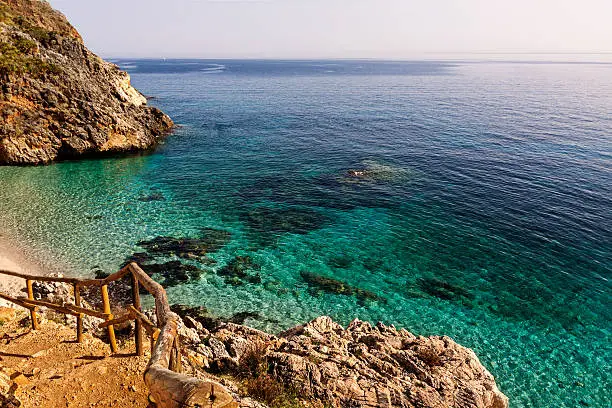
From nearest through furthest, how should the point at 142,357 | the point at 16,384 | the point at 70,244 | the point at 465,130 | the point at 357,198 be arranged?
the point at 16,384 → the point at 142,357 → the point at 70,244 → the point at 357,198 → the point at 465,130

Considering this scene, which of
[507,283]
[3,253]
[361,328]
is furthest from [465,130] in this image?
[3,253]

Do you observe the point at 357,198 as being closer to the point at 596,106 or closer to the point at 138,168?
the point at 138,168

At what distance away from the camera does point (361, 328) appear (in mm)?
18875

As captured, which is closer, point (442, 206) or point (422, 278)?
point (422, 278)

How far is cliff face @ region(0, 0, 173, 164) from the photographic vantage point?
148 ft

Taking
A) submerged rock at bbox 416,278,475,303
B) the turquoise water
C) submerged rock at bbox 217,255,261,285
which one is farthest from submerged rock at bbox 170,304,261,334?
submerged rock at bbox 416,278,475,303

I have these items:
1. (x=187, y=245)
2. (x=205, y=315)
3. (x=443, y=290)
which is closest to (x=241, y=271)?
(x=205, y=315)

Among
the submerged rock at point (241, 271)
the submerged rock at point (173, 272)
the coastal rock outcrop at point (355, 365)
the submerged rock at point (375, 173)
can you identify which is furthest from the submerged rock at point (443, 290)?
the submerged rock at point (375, 173)

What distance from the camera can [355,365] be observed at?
1474 centimetres

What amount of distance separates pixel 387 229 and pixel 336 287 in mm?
10669

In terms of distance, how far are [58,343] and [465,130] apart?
74.1 metres

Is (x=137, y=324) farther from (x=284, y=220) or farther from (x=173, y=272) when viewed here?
(x=284, y=220)

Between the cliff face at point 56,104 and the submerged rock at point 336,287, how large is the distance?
40.4 metres

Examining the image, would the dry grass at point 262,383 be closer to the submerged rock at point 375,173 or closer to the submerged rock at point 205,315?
the submerged rock at point 205,315
